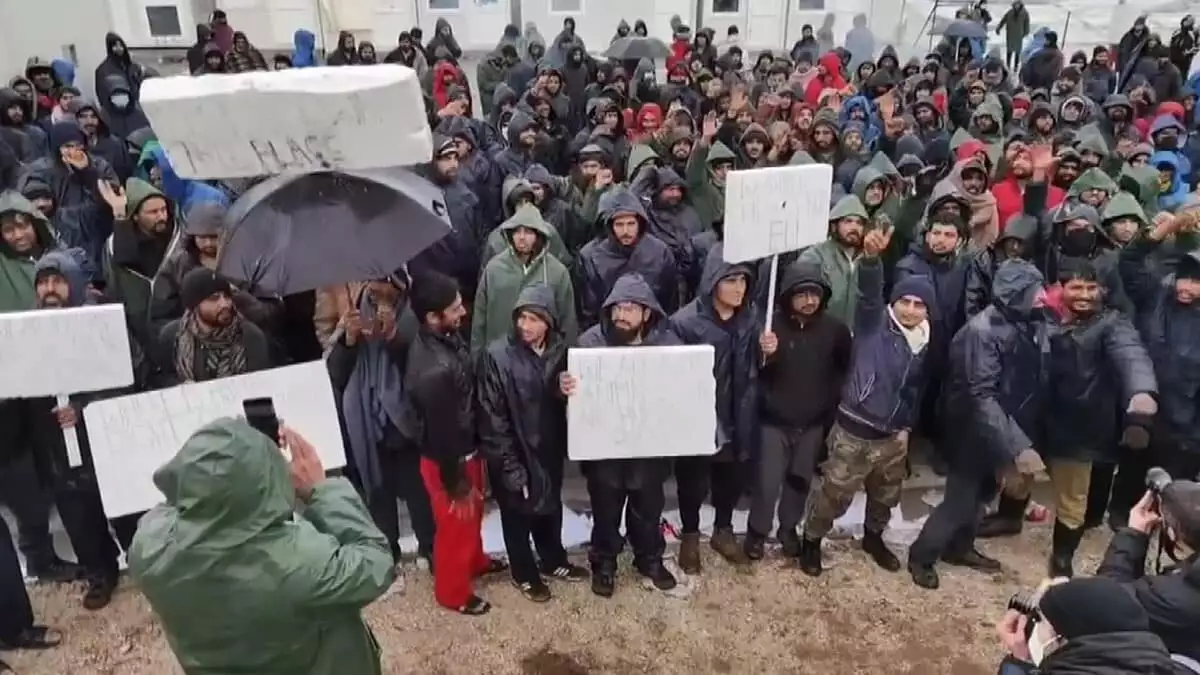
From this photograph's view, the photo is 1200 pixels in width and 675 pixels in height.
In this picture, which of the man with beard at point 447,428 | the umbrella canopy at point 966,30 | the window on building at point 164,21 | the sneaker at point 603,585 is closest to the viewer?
the man with beard at point 447,428

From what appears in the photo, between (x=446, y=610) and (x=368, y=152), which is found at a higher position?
(x=368, y=152)

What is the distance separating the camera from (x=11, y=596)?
174 inches

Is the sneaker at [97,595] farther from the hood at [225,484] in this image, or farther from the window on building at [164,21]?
the window on building at [164,21]

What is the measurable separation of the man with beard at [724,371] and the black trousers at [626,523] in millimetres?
221

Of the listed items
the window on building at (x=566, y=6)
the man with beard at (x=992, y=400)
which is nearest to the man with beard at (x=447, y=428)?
the man with beard at (x=992, y=400)

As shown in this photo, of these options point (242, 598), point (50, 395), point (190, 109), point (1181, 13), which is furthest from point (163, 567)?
point (1181, 13)

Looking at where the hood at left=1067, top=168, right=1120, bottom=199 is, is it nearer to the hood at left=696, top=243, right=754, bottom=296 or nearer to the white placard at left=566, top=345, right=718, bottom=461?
the hood at left=696, top=243, right=754, bottom=296

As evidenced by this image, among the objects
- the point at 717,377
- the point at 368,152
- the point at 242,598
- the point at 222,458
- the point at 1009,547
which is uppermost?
the point at 368,152

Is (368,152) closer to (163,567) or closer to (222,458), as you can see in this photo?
(222,458)

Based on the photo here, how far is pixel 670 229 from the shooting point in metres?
6.46

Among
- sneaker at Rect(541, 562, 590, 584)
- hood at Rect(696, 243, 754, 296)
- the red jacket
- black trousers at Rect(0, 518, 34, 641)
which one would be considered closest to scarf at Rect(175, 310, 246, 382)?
black trousers at Rect(0, 518, 34, 641)

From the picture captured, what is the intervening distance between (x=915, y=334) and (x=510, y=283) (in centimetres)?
222

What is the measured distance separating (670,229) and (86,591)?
13.4 ft

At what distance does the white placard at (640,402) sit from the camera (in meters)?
4.27
